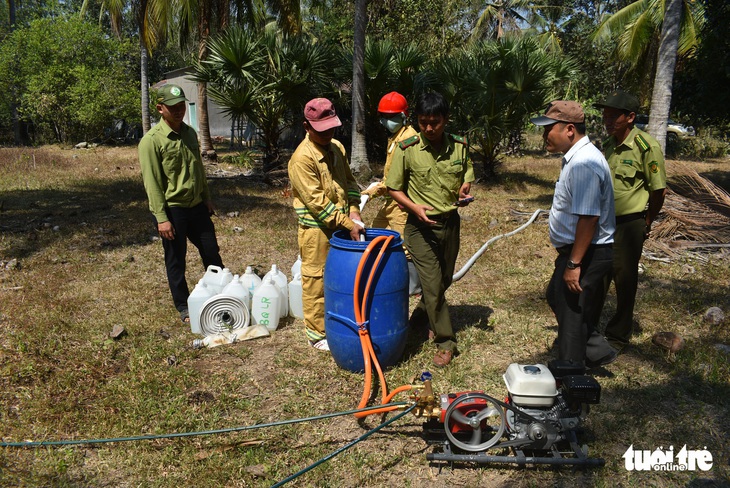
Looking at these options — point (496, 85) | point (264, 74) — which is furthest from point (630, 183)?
point (264, 74)

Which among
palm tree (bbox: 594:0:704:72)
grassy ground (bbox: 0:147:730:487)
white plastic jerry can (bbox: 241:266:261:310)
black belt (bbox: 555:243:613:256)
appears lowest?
grassy ground (bbox: 0:147:730:487)

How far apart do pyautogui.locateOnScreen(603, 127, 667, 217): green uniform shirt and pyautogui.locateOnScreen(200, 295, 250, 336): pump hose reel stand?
10.1 feet

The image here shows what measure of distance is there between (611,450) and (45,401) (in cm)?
348

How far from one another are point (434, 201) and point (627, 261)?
4.99 ft

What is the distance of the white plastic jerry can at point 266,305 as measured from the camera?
14.3 feet

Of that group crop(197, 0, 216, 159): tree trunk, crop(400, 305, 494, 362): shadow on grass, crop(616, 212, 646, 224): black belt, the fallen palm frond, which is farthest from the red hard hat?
crop(197, 0, 216, 159): tree trunk

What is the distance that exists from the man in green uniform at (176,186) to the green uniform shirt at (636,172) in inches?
129

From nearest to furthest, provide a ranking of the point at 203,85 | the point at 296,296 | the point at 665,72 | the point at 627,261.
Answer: the point at 627,261
the point at 296,296
the point at 665,72
the point at 203,85

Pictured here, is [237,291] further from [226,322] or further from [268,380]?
[268,380]

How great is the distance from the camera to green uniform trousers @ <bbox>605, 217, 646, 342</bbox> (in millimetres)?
3705

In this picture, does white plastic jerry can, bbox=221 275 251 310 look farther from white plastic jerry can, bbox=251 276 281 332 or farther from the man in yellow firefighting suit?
the man in yellow firefighting suit

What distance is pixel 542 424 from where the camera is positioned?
103 inches

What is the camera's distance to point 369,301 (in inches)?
133

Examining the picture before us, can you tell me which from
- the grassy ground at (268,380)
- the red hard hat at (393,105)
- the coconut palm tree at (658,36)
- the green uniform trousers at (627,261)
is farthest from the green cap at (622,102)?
the coconut palm tree at (658,36)
